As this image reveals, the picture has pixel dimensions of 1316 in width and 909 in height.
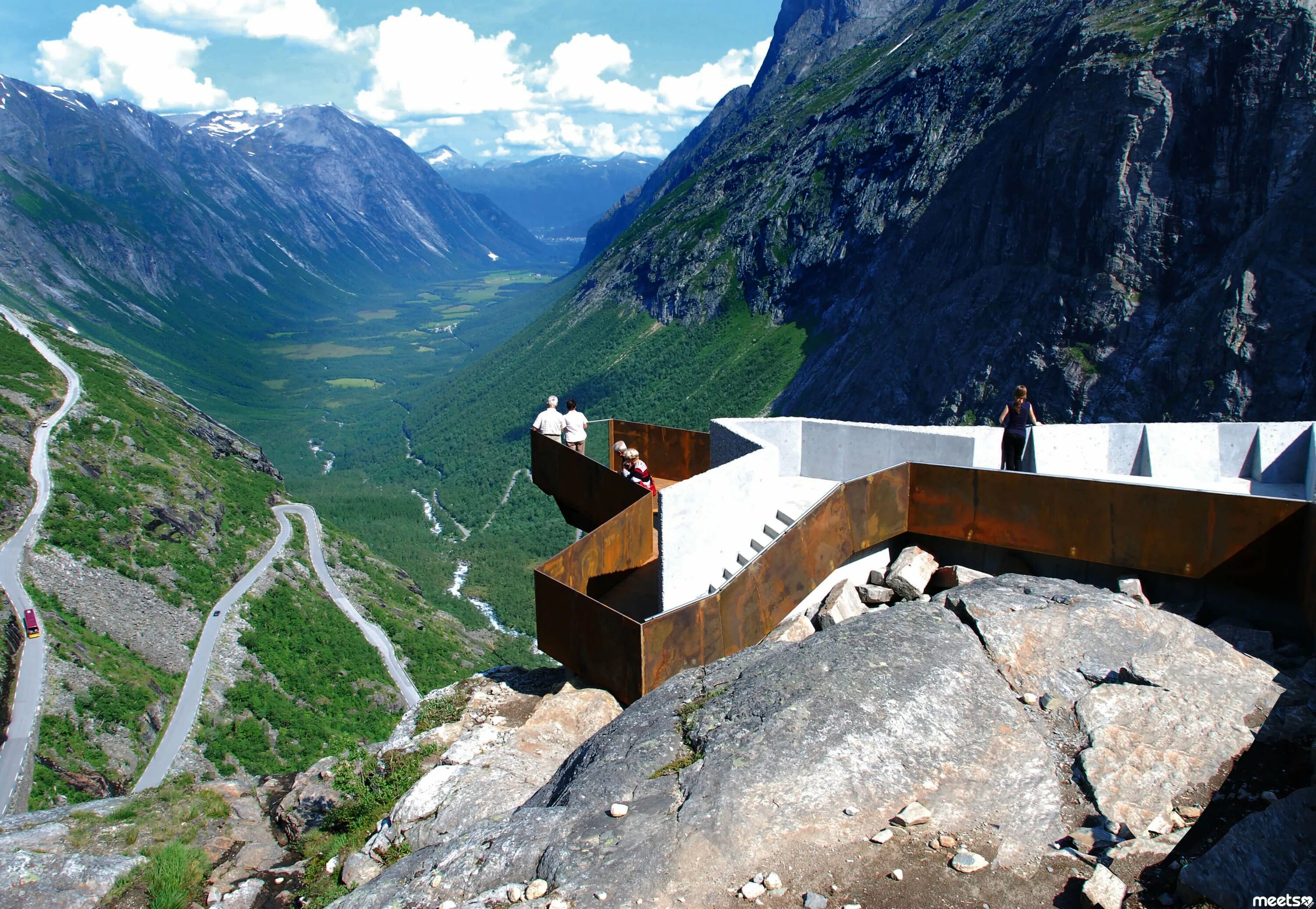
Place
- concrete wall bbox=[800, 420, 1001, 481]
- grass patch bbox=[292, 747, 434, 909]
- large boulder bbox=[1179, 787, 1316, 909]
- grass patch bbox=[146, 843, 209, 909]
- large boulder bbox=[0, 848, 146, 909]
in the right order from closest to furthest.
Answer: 1. large boulder bbox=[1179, 787, 1316, 909]
2. grass patch bbox=[292, 747, 434, 909]
3. grass patch bbox=[146, 843, 209, 909]
4. large boulder bbox=[0, 848, 146, 909]
5. concrete wall bbox=[800, 420, 1001, 481]

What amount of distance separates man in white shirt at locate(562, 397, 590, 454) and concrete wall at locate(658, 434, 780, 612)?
5.66 m

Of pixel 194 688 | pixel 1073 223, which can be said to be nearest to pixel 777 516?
pixel 194 688

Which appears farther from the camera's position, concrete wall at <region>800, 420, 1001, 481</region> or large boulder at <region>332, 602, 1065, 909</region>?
concrete wall at <region>800, 420, 1001, 481</region>

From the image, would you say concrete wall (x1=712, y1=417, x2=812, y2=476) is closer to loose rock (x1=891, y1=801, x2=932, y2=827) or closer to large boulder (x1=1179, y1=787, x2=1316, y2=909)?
loose rock (x1=891, y1=801, x2=932, y2=827)

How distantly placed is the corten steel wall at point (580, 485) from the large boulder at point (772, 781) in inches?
255

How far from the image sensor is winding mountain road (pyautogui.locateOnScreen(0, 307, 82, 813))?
129ft

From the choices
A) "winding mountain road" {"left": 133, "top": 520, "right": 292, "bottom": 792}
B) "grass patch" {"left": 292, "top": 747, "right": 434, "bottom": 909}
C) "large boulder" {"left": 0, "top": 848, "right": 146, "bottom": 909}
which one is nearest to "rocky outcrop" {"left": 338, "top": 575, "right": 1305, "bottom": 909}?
"grass patch" {"left": 292, "top": 747, "right": 434, "bottom": 909}

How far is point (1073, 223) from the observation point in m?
60.9

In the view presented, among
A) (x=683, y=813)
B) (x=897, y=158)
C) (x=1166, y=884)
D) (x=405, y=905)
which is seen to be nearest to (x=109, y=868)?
(x=405, y=905)

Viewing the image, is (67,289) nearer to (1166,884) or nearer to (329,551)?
(329,551)

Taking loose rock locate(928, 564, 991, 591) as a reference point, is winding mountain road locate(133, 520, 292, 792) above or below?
below

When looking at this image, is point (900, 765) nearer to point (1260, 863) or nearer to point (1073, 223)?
point (1260, 863)

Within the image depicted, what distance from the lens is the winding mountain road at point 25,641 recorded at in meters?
39.2

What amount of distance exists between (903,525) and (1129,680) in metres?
5.17
